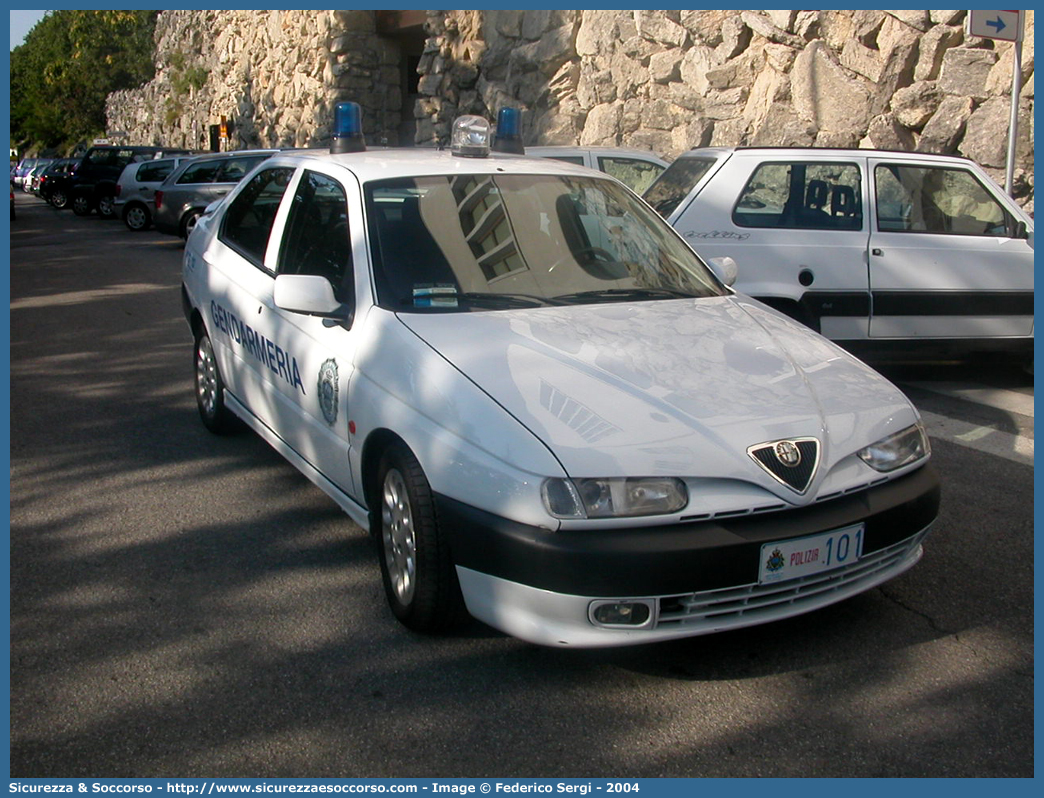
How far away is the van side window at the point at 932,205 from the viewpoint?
7688mm

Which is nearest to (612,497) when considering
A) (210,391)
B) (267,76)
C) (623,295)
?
(623,295)

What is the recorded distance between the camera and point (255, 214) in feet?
18.9

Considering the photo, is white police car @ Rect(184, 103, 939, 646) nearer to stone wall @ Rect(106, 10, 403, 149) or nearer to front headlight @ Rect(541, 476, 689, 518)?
front headlight @ Rect(541, 476, 689, 518)

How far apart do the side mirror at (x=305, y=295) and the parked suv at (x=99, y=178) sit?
27905 millimetres

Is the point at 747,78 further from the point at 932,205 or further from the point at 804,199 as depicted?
the point at 804,199

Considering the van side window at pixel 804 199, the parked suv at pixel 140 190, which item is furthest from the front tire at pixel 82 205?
the van side window at pixel 804 199

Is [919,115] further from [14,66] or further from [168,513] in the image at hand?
[14,66]

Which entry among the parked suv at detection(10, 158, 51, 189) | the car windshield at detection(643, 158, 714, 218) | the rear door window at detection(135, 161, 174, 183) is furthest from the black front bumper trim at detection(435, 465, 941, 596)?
the parked suv at detection(10, 158, 51, 189)

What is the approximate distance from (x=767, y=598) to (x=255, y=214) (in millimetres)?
3539

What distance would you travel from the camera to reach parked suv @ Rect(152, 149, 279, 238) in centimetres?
1959

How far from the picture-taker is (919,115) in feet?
52.4

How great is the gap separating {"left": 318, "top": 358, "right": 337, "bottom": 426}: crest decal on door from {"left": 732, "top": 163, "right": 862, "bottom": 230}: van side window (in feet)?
13.5

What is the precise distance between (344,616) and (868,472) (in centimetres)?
195

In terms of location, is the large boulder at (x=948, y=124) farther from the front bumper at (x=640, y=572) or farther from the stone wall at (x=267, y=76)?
the stone wall at (x=267, y=76)
